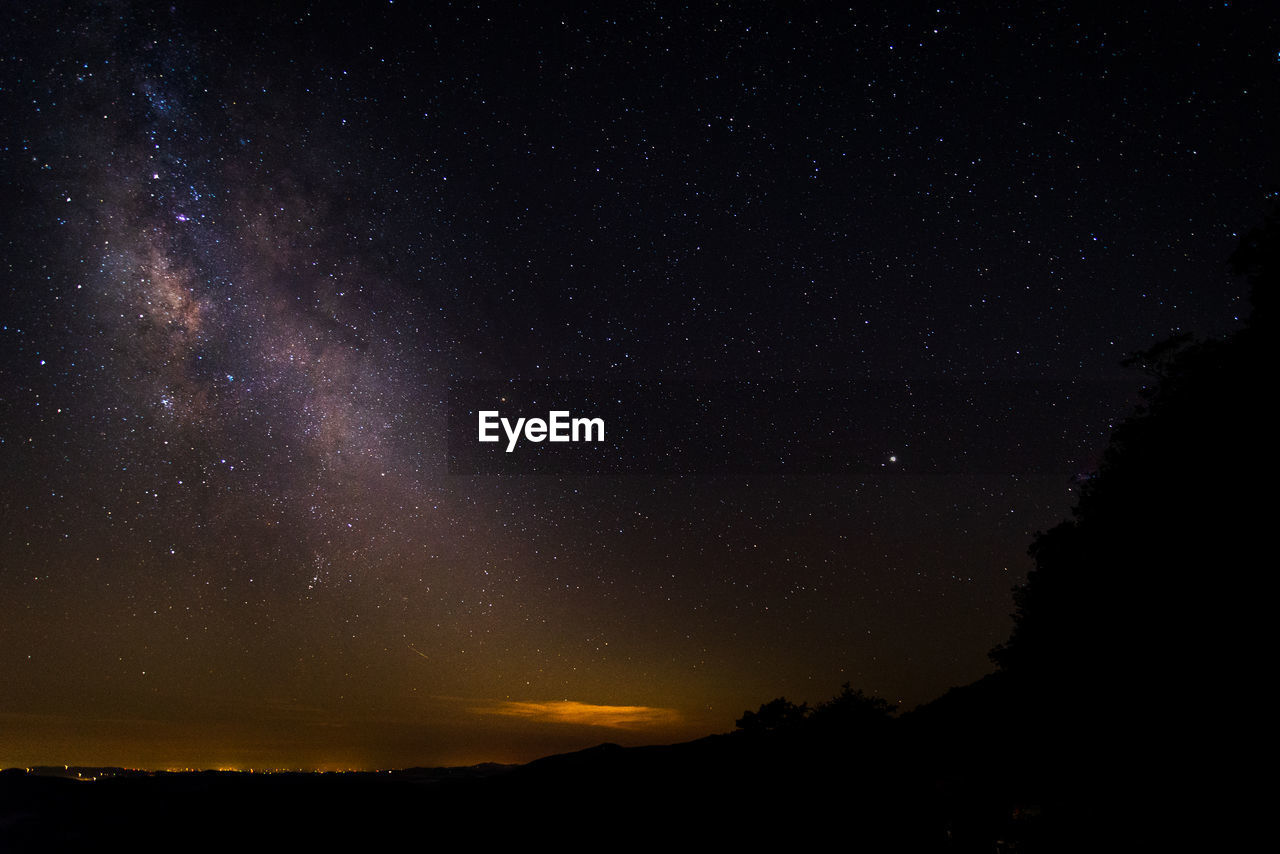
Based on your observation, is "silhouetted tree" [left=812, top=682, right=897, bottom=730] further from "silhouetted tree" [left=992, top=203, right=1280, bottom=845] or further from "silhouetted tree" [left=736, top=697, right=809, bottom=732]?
"silhouetted tree" [left=992, top=203, right=1280, bottom=845]

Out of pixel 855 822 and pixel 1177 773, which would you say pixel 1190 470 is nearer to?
pixel 1177 773

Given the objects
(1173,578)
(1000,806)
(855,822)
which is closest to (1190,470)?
(1173,578)

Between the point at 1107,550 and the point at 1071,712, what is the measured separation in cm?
206

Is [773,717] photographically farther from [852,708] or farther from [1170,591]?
[1170,591]

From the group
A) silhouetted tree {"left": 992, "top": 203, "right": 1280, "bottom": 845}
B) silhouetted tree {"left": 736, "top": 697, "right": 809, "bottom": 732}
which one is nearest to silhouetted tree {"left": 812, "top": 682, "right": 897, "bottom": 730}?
silhouetted tree {"left": 736, "top": 697, "right": 809, "bottom": 732}

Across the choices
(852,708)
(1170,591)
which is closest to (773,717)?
(852,708)

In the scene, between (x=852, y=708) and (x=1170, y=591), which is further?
(x=852, y=708)

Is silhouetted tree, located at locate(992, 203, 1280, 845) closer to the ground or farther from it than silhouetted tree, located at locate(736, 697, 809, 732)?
farther from it

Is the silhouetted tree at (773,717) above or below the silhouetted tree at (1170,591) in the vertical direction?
below

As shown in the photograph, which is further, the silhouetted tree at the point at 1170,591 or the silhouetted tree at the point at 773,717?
the silhouetted tree at the point at 773,717

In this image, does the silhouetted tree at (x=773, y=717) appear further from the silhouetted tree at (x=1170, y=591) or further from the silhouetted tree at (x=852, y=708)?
the silhouetted tree at (x=1170, y=591)

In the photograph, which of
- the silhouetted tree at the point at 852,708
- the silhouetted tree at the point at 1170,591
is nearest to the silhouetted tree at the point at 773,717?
the silhouetted tree at the point at 852,708

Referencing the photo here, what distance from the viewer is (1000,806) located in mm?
13477

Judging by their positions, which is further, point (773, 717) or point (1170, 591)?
point (773, 717)
